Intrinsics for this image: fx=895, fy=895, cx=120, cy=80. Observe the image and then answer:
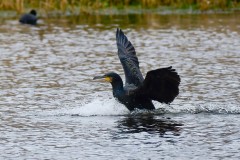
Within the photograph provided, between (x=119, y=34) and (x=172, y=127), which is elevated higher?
(x=119, y=34)

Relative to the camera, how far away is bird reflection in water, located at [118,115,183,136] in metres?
11.4

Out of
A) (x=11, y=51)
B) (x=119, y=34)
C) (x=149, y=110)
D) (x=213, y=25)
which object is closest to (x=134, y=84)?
(x=149, y=110)

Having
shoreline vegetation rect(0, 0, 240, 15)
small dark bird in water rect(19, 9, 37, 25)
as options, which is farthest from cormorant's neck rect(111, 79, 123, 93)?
shoreline vegetation rect(0, 0, 240, 15)

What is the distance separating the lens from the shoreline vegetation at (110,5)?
29.6 metres

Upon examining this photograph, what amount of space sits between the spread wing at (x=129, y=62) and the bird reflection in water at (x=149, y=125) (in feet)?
2.09

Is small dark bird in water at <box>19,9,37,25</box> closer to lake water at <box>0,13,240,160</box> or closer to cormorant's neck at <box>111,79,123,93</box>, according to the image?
lake water at <box>0,13,240,160</box>

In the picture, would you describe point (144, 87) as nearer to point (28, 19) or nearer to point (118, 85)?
point (118, 85)

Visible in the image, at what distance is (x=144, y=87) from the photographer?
486 inches

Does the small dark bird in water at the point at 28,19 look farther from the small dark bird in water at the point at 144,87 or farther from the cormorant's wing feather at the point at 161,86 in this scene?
the cormorant's wing feather at the point at 161,86

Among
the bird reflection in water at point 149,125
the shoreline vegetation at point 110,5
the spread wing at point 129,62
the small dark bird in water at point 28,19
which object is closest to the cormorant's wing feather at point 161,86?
the bird reflection in water at point 149,125

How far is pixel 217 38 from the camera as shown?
22.5m

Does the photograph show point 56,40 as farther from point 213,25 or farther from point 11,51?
point 213,25

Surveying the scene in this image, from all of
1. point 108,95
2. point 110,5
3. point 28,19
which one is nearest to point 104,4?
point 110,5

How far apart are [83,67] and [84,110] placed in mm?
5216
